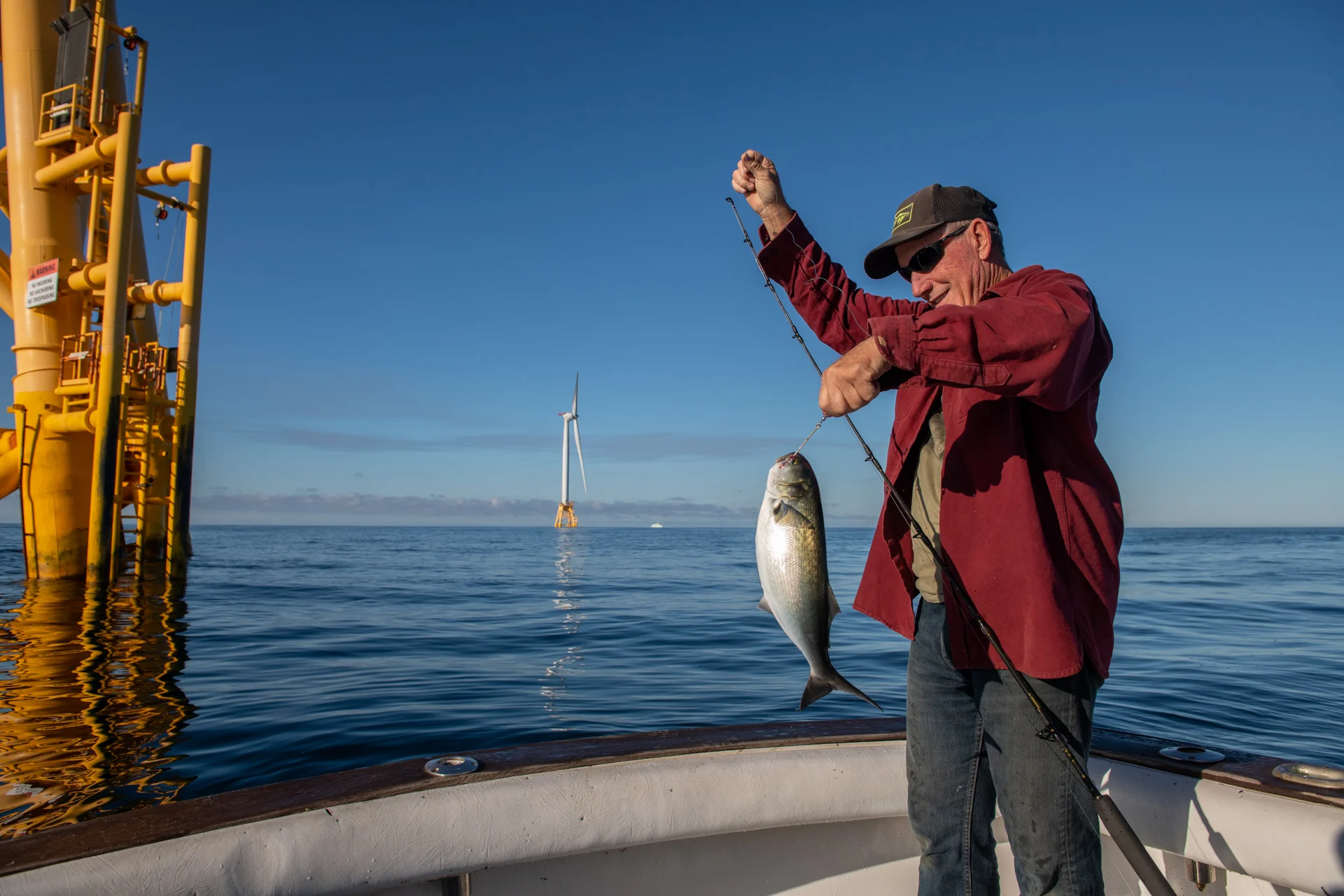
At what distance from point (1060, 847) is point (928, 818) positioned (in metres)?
0.47

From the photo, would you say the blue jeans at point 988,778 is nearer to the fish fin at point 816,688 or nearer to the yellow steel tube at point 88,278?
the fish fin at point 816,688

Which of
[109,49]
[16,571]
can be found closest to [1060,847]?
[109,49]

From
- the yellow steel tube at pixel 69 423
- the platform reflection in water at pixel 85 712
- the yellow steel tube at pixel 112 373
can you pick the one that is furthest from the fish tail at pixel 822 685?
the yellow steel tube at pixel 69 423

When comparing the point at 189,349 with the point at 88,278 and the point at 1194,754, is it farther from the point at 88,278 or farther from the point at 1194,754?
the point at 1194,754

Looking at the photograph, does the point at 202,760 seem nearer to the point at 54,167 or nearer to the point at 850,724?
the point at 850,724

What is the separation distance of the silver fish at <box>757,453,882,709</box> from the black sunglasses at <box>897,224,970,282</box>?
80 centimetres

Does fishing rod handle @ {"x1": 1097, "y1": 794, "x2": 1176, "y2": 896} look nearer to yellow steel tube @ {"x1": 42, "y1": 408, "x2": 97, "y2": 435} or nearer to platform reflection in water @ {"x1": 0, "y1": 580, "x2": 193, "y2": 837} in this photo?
platform reflection in water @ {"x1": 0, "y1": 580, "x2": 193, "y2": 837}

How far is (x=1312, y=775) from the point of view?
2.56 metres

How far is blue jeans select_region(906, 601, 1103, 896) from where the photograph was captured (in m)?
2.08

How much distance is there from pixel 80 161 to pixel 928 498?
18.9 meters

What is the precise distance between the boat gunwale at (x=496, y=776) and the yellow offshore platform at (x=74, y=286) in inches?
613

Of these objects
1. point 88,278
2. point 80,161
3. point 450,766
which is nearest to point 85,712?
point 450,766

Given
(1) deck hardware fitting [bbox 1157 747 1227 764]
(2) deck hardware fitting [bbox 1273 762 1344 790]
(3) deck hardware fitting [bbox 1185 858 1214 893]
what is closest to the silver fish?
(1) deck hardware fitting [bbox 1157 747 1227 764]

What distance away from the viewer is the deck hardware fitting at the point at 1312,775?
98.8 inches
